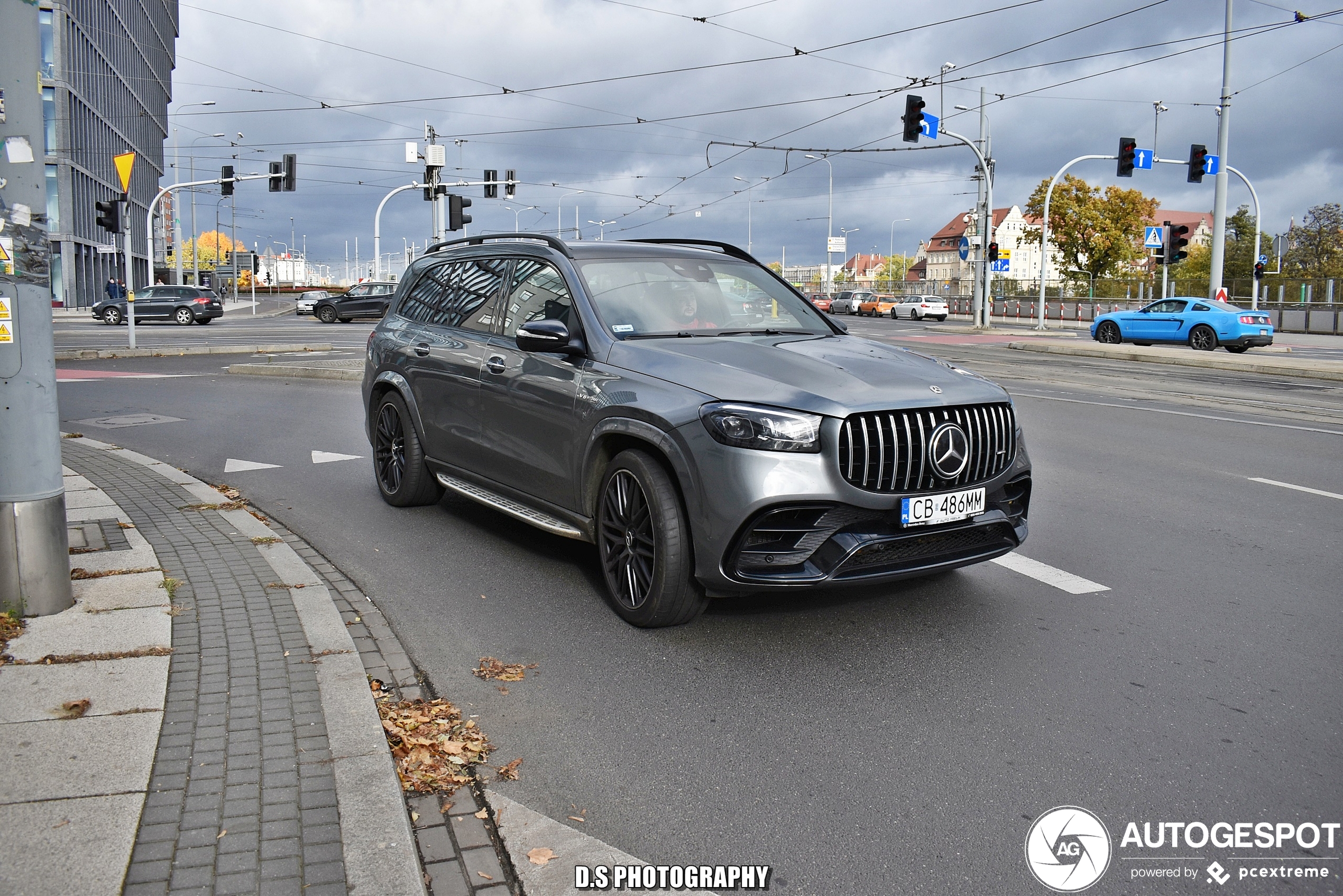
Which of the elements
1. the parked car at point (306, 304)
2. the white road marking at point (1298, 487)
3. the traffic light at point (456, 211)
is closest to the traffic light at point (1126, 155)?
the traffic light at point (456, 211)

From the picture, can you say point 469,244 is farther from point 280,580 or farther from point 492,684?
point 492,684

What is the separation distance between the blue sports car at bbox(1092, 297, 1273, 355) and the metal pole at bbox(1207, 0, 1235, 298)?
11.0 feet

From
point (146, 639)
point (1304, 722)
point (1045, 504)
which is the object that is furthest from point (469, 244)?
point (1304, 722)

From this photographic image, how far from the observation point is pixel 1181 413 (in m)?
13.5

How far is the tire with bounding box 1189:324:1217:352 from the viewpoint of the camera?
92.7 ft

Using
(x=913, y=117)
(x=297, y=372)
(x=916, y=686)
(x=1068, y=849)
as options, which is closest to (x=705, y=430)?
(x=916, y=686)

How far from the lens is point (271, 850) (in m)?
2.88

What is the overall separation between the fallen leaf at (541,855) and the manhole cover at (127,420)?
33.9 feet

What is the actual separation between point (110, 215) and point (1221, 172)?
31.5m

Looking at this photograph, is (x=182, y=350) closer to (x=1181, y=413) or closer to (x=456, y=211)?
(x=456, y=211)

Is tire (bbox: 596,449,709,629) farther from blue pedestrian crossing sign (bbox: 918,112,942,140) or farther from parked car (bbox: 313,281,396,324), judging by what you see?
parked car (bbox: 313,281,396,324)

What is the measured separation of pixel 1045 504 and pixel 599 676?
4.27m

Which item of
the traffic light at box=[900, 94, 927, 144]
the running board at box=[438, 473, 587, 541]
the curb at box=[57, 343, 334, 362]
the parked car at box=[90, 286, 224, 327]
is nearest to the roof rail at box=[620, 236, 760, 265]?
the running board at box=[438, 473, 587, 541]

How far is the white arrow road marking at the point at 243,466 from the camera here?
29.6ft
